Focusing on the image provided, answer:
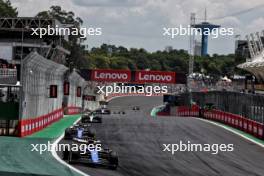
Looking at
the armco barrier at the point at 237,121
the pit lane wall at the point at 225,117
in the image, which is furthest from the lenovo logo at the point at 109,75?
the armco barrier at the point at 237,121

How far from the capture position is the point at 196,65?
6742 inches

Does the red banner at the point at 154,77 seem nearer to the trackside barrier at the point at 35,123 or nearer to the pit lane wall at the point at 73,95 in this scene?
the pit lane wall at the point at 73,95

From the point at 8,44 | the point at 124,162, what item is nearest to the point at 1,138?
the point at 124,162

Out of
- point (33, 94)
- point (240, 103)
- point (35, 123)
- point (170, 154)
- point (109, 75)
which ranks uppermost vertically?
point (109, 75)

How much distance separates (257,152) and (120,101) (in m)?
95.9

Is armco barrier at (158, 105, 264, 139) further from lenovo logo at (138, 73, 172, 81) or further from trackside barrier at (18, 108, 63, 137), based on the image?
lenovo logo at (138, 73, 172, 81)

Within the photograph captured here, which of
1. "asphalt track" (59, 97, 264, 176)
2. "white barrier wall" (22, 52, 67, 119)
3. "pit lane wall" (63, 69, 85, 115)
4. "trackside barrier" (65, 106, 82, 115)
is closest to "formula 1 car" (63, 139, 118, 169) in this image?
"asphalt track" (59, 97, 264, 176)

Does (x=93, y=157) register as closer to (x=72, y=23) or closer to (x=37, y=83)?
(x=37, y=83)

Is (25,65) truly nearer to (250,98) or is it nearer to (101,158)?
(101,158)

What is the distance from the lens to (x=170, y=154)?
21891 millimetres

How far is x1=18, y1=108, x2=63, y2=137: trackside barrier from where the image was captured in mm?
26653

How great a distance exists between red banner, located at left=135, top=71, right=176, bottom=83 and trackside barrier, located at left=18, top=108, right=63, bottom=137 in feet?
74.7

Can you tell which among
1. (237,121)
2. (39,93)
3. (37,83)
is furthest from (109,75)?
(37,83)

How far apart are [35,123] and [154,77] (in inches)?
1310
